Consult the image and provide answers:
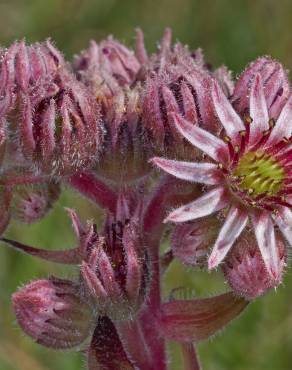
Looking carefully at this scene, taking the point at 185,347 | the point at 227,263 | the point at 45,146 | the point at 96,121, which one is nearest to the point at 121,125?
the point at 96,121

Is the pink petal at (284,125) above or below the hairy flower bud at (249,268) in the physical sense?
above

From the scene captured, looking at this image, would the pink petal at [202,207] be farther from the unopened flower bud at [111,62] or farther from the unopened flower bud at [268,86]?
the unopened flower bud at [111,62]

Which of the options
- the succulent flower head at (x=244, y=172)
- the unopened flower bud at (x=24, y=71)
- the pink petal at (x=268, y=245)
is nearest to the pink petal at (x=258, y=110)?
the succulent flower head at (x=244, y=172)

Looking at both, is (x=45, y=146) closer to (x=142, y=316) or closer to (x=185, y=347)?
(x=142, y=316)

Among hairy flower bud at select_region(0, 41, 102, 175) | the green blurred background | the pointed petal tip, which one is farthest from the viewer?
the green blurred background

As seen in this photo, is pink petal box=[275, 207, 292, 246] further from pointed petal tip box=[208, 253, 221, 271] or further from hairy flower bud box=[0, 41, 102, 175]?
hairy flower bud box=[0, 41, 102, 175]

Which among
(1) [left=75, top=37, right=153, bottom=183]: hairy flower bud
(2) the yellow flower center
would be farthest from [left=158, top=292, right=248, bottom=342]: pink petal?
(1) [left=75, top=37, right=153, bottom=183]: hairy flower bud

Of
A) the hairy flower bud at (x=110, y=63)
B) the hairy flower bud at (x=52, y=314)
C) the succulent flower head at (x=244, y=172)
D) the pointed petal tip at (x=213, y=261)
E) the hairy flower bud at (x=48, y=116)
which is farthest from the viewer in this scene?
the hairy flower bud at (x=110, y=63)
